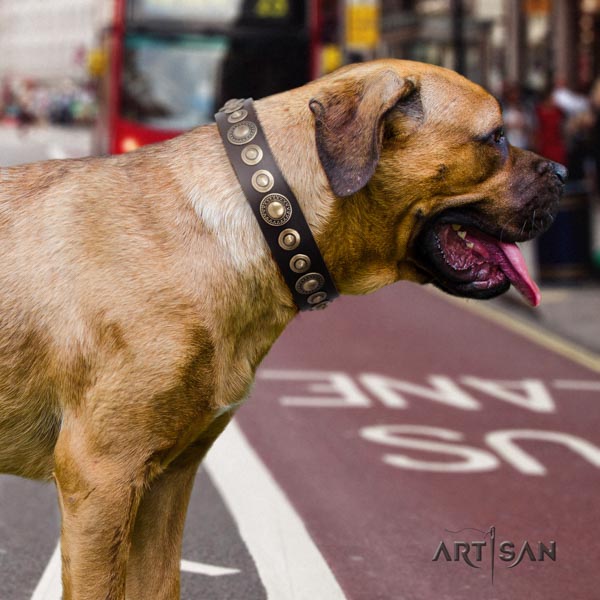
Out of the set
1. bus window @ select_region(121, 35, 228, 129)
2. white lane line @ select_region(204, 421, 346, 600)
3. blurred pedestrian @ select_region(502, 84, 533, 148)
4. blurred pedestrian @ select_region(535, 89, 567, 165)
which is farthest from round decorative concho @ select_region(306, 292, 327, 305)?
blurred pedestrian @ select_region(502, 84, 533, 148)

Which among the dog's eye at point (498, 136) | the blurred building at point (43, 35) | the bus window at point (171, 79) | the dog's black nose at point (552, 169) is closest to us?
the dog's eye at point (498, 136)

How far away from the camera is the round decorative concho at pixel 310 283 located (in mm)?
Answer: 3451

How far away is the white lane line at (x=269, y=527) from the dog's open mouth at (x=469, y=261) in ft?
4.63

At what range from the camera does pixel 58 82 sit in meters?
141

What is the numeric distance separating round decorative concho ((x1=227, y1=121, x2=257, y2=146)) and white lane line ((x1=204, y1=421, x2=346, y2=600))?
6.07 ft

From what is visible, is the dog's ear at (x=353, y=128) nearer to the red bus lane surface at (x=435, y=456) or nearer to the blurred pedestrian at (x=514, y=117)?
the red bus lane surface at (x=435, y=456)

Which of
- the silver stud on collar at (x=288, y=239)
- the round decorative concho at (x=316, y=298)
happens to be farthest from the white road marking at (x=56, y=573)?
the silver stud on collar at (x=288, y=239)

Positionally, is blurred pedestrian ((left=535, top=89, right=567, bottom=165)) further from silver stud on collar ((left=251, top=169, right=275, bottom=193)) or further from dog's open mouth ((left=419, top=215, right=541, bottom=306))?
silver stud on collar ((left=251, top=169, right=275, bottom=193))

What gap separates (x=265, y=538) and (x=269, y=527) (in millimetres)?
165

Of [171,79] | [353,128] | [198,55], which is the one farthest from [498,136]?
[171,79]

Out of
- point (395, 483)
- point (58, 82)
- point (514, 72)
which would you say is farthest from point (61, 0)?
point (395, 483)

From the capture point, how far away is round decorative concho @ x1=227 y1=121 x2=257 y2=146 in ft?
11.4

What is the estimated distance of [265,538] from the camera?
5344mm

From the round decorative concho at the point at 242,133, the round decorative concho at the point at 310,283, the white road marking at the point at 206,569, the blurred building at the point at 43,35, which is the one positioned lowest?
the blurred building at the point at 43,35
